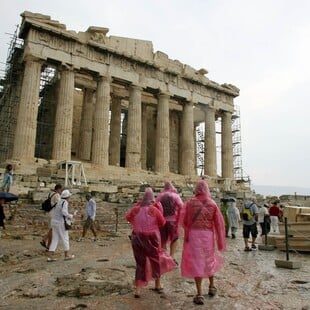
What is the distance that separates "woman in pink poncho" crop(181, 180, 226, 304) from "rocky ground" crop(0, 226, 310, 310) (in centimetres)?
39

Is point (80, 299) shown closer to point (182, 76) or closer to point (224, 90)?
point (182, 76)

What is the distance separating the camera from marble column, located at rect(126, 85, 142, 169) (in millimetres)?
24891

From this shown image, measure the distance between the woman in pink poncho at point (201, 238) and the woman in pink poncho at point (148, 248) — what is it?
374 millimetres

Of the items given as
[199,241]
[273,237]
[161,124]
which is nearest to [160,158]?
[161,124]

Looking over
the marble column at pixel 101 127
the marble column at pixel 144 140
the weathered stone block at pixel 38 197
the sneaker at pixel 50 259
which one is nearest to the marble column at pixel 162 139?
the marble column at pixel 144 140

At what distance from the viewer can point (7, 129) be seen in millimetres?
24797

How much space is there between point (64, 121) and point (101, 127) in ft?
8.88

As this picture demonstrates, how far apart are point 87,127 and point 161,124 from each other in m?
5.98

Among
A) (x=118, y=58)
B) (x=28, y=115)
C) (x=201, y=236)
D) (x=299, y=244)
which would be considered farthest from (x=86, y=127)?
(x=201, y=236)

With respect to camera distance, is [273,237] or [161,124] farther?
[161,124]

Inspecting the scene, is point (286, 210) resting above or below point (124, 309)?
above

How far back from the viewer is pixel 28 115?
20641 mm

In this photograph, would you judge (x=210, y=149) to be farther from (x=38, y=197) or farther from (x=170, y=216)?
(x=170, y=216)

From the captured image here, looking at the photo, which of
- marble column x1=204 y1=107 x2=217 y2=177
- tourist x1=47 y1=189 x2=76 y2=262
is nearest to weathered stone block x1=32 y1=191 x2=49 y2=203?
tourist x1=47 y1=189 x2=76 y2=262
